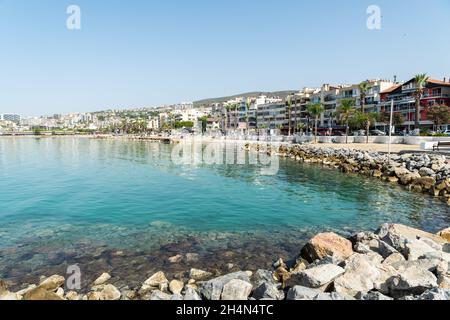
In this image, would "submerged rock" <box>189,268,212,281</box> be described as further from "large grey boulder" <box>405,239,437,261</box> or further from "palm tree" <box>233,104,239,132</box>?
"palm tree" <box>233,104,239,132</box>

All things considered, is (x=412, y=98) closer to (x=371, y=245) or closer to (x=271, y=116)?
(x=271, y=116)

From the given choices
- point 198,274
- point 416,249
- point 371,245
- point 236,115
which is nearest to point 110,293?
point 198,274

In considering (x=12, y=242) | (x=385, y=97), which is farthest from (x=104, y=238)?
(x=385, y=97)

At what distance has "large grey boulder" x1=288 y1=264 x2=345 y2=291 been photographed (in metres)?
7.64

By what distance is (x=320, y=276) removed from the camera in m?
7.71

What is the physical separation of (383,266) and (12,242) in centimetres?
1397

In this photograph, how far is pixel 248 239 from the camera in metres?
13.7

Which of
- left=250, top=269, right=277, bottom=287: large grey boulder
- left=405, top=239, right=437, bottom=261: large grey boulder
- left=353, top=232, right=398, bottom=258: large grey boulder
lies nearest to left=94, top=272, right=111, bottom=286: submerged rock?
left=250, top=269, right=277, bottom=287: large grey boulder

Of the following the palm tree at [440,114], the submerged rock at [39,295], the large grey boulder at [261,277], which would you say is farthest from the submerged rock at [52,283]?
the palm tree at [440,114]

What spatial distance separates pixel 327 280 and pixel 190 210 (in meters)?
12.1

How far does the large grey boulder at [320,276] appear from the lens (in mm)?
7641

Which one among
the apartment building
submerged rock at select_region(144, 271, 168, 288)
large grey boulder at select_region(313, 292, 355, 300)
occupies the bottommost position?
submerged rock at select_region(144, 271, 168, 288)

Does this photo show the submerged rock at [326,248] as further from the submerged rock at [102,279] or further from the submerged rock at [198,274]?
the submerged rock at [102,279]
